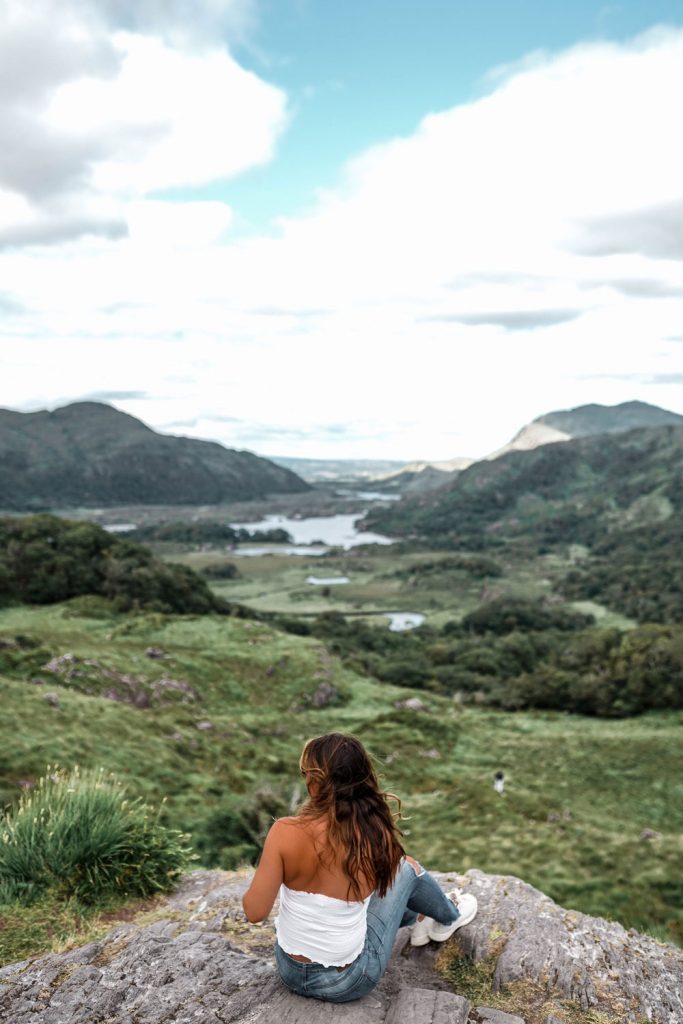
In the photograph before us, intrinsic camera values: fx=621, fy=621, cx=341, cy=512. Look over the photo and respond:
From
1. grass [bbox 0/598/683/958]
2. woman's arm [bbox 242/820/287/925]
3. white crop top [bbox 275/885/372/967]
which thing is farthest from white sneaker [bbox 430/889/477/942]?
grass [bbox 0/598/683/958]

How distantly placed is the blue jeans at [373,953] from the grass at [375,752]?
10.1ft

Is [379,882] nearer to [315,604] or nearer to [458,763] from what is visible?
[458,763]

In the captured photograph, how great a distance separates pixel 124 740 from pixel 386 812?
15.1 meters

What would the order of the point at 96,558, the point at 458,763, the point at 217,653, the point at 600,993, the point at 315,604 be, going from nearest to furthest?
the point at 600,993, the point at 458,763, the point at 217,653, the point at 96,558, the point at 315,604

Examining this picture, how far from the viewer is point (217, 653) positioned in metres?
34.2

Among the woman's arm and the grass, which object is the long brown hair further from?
the grass

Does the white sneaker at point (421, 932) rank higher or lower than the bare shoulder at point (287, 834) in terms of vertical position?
lower

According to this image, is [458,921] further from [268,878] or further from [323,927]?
[268,878]

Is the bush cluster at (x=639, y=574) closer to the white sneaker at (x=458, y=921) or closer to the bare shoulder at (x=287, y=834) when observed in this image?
the white sneaker at (x=458, y=921)

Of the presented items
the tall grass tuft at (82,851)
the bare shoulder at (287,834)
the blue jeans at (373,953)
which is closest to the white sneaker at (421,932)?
the blue jeans at (373,953)

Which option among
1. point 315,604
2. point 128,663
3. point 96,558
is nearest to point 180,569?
point 96,558

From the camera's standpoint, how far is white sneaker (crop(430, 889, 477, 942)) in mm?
5641

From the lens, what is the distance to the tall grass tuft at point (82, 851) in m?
6.78

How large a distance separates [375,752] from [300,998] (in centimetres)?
2298
